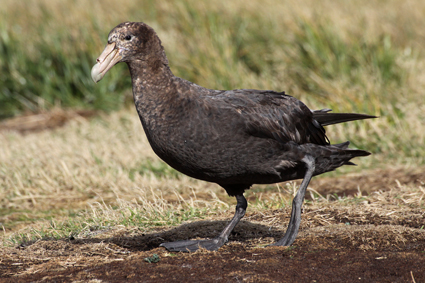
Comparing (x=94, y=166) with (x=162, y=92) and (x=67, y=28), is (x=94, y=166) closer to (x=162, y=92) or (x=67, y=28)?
(x=162, y=92)

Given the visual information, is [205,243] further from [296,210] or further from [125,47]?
[125,47]

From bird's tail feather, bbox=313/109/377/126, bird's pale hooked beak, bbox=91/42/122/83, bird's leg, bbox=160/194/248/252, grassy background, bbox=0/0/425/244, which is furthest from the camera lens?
grassy background, bbox=0/0/425/244

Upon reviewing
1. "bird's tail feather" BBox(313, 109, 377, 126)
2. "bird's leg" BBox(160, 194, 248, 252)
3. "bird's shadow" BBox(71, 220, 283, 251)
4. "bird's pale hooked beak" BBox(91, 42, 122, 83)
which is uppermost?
"bird's pale hooked beak" BBox(91, 42, 122, 83)

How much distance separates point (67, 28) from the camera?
10.6 meters

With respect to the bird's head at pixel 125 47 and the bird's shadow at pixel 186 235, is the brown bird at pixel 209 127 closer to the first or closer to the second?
the bird's head at pixel 125 47

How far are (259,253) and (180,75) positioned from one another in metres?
6.24

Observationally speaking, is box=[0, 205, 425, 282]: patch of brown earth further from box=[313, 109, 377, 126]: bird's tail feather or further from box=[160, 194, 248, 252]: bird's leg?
box=[313, 109, 377, 126]: bird's tail feather

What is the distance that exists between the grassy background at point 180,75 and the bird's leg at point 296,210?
122 cm

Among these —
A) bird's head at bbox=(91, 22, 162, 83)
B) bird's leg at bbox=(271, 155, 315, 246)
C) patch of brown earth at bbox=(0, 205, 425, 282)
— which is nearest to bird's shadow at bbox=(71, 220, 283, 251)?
patch of brown earth at bbox=(0, 205, 425, 282)

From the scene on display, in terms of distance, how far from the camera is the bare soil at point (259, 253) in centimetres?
304

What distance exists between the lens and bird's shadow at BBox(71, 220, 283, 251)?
4082 mm

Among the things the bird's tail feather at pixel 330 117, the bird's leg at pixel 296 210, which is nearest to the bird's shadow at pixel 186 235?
the bird's leg at pixel 296 210

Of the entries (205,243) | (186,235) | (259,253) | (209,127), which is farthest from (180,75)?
(259,253)

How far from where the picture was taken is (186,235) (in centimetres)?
419
